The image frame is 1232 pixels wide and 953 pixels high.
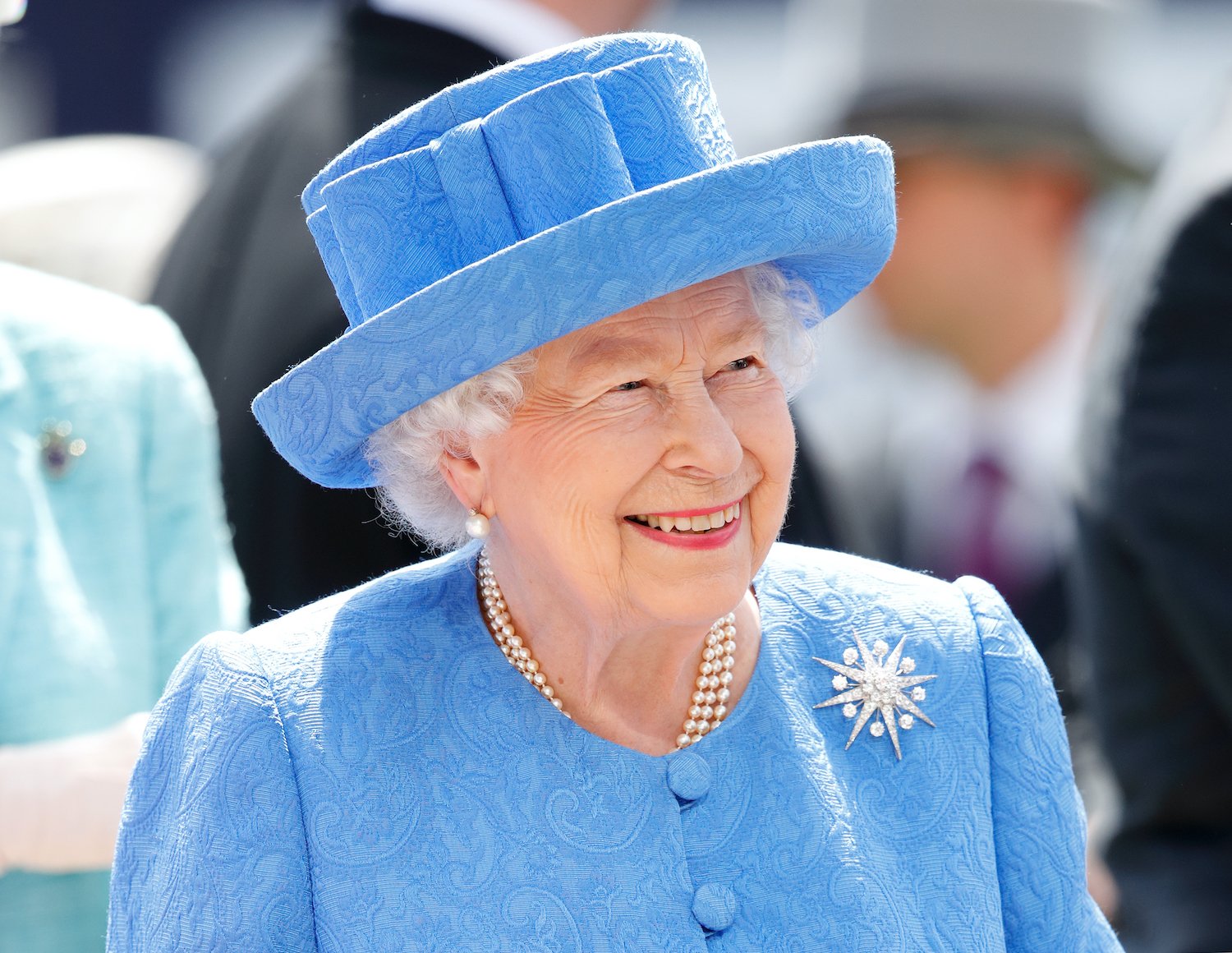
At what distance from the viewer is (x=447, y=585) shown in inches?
98.5

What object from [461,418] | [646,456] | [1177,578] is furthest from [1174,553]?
[461,418]

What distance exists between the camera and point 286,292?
A: 11.5 feet

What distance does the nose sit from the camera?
2.19 meters

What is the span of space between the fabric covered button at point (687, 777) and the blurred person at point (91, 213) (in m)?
2.08

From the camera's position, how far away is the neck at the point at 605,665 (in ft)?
7.81

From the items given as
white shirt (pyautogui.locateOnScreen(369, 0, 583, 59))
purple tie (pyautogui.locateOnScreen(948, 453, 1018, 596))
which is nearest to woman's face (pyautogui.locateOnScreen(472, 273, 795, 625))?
white shirt (pyautogui.locateOnScreen(369, 0, 583, 59))

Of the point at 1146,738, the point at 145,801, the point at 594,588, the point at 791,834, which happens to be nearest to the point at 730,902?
the point at 791,834

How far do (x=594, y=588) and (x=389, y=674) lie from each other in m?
0.31

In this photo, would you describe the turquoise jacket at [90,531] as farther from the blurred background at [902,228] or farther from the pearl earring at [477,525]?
the pearl earring at [477,525]

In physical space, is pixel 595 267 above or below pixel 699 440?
above

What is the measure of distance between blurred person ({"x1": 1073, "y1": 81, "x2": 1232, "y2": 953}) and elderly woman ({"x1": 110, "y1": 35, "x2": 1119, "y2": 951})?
1214mm

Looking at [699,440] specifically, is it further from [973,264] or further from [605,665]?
[973,264]

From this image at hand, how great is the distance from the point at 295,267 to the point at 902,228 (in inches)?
101

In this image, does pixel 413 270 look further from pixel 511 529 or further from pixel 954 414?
pixel 954 414
